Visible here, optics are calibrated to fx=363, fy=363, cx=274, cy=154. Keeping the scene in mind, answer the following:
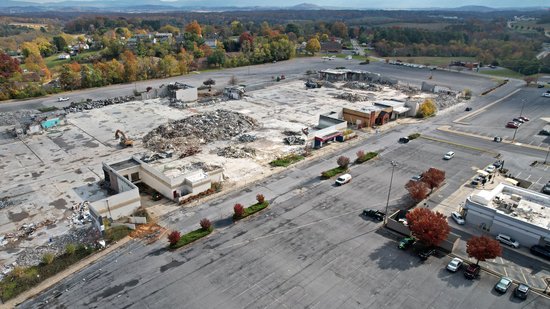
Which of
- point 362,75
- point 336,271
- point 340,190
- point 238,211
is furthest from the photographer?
point 362,75

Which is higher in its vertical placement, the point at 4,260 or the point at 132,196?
the point at 132,196

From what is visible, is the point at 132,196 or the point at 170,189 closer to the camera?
the point at 132,196

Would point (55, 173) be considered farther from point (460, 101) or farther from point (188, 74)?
point (460, 101)

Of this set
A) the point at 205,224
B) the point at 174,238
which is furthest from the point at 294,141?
the point at 174,238

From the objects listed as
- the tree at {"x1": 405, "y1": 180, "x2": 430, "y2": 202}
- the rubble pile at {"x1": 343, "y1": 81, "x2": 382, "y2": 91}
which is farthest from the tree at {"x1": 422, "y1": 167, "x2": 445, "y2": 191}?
the rubble pile at {"x1": 343, "y1": 81, "x2": 382, "y2": 91}

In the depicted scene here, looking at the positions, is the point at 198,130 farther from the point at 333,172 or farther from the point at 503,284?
the point at 503,284

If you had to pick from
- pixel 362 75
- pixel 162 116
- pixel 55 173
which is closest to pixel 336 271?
pixel 55 173
